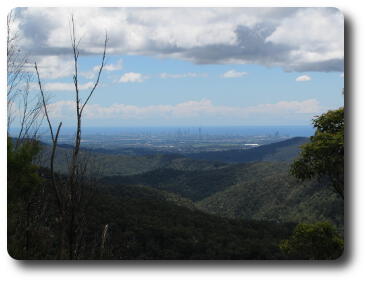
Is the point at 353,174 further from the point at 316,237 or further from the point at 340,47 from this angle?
the point at 340,47

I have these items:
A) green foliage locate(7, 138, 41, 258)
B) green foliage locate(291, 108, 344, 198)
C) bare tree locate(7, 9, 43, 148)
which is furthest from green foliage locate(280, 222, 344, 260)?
bare tree locate(7, 9, 43, 148)

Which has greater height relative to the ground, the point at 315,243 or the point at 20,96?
the point at 20,96

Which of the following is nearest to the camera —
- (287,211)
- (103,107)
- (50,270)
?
(50,270)

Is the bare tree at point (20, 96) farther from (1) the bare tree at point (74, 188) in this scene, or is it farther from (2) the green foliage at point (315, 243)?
(2) the green foliage at point (315, 243)

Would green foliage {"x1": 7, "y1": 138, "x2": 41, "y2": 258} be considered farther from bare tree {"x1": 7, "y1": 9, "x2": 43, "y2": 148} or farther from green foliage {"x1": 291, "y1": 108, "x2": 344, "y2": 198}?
green foliage {"x1": 291, "y1": 108, "x2": 344, "y2": 198}

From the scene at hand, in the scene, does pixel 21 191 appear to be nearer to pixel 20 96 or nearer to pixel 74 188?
pixel 74 188

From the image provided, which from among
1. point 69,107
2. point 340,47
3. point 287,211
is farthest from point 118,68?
point 287,211

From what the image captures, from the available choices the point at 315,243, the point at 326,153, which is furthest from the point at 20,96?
the point at 315,243

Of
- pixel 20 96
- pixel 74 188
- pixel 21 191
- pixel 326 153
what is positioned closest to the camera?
pixel 74 188

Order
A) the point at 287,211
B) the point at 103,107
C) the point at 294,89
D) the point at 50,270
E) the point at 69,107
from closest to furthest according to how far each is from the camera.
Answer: the point at 69,107, the point at 50,270, the point at 103,107, the point at 294,89, the point at 287,211
